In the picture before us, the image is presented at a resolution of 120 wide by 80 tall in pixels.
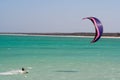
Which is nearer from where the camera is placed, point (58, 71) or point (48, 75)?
point (48, 75)

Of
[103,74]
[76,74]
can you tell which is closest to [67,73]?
[76,74]

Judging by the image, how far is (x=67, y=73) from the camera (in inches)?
611

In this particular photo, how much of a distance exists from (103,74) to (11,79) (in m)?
4.14

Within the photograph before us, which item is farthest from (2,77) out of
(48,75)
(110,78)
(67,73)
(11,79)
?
(110,78)

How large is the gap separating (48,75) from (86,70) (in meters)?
2.57

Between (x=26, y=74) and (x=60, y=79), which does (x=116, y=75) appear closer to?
(x=60, y=79)

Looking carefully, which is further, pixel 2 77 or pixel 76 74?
pixel 76 74

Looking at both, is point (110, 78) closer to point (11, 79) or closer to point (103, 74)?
point (103, 74)
